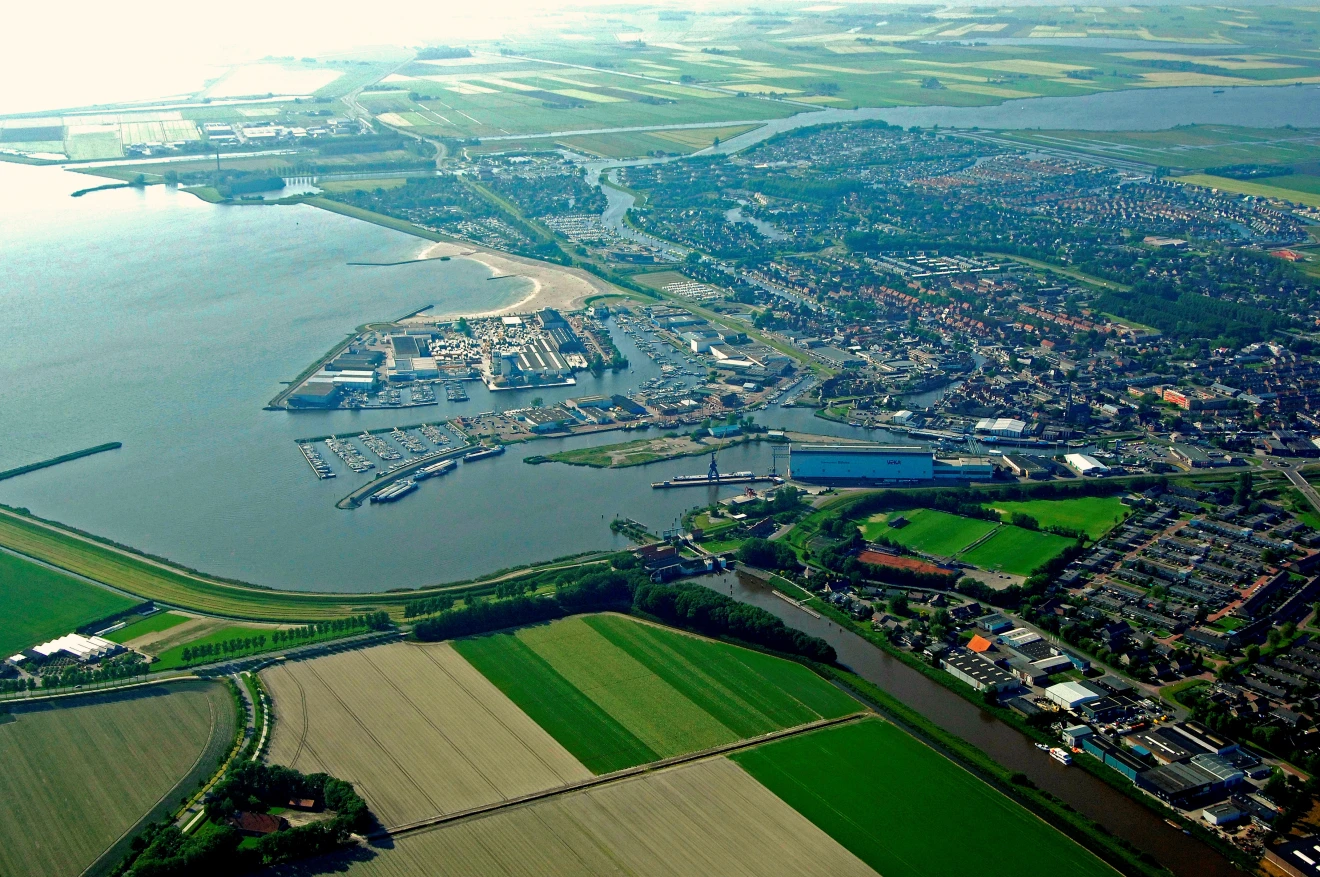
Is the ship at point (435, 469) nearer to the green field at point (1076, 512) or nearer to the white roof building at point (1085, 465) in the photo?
the green field at point (1076, 512)

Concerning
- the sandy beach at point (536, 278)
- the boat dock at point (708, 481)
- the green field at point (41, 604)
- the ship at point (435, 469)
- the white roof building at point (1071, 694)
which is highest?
the white roof building at point (1071, 694)

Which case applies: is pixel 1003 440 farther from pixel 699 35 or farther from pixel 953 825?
pixel 699 35

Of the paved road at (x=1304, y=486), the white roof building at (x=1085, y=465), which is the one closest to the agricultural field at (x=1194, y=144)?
the paved road at (x=1304, y=486)

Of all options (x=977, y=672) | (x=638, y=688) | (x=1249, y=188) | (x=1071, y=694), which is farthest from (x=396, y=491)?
(x=1249, y=188)

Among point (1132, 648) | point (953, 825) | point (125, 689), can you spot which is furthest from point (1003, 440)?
point (125, 689)

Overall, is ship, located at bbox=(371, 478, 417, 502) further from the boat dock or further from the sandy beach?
the sandy beach

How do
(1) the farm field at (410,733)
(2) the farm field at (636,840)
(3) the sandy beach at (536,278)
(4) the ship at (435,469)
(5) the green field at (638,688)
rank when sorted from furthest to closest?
(3) the sandy beach at (536,278)
(4) the ship at (435,469)
(5) the green field at (638,688)
(1) the farm field at (410,733)
(2) the farm field at (636,840)
